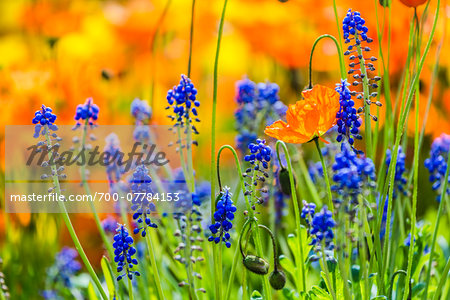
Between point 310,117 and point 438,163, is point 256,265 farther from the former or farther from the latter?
point 438,163

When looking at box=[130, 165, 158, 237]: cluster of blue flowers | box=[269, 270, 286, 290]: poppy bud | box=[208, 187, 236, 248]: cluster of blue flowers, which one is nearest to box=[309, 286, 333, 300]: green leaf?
box=[269, 270, 286, 290]: poppy bud

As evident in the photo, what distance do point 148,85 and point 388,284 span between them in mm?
1536

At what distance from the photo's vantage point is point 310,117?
1.04 m

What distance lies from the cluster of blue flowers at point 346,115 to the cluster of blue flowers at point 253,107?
452 millimetres

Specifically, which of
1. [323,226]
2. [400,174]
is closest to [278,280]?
[323,226]

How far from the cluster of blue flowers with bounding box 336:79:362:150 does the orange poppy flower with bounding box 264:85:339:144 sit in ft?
0.04

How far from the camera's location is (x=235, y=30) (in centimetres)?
258

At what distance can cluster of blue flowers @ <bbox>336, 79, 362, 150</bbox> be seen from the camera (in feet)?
3.34

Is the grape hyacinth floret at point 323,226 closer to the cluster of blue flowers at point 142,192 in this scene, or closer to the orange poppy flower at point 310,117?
the orange poppy flower at point 310,117

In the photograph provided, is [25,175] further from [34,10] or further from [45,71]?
[34,10]

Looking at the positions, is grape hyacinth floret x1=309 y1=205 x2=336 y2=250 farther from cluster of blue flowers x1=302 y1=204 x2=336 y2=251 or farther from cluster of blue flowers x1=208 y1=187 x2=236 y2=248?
cluster of blue flowers x1=208 y1=187 x2=236 y2=248

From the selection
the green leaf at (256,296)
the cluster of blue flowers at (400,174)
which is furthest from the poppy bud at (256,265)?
the cluster of blue flowers at (400,174)

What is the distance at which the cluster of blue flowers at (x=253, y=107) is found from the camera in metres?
1.51

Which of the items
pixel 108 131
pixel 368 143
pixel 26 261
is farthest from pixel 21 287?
pixel 368 143
